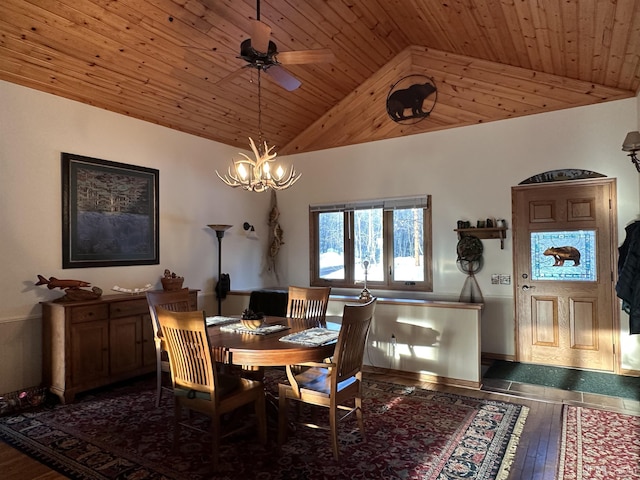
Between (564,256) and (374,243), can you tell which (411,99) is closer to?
(374,243)

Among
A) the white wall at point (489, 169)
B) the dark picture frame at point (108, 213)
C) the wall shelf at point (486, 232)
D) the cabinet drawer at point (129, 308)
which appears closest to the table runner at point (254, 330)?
the cabinet drawer at point (129, 308)

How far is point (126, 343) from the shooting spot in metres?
4.10

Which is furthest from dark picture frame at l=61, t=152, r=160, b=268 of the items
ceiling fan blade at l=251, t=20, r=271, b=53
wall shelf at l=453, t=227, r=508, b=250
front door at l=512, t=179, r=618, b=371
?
front door at l=512, t=179, r=618, b=371

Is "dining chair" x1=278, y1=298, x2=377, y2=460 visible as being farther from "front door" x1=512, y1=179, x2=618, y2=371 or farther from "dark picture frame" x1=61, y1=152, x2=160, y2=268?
"front door" x1=512, y1=179, x2=618, y2=371

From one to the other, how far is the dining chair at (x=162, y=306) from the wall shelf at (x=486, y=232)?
10.5 ft

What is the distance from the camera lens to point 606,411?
3.34m

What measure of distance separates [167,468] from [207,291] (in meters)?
3.09

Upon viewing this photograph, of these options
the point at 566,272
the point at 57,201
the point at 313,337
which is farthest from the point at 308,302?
the point at 566,272

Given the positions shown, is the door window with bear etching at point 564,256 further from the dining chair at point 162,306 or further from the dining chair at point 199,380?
the dining chair at point 162,306

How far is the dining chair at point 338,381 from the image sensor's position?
8.57ft

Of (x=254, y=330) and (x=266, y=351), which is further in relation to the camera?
A: (x=254, y=330)

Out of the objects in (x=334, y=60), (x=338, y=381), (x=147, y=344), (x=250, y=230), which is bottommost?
(x=147, y=344)

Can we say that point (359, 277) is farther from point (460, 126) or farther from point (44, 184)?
point (44, 184)

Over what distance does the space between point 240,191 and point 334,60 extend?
98.0 inches
